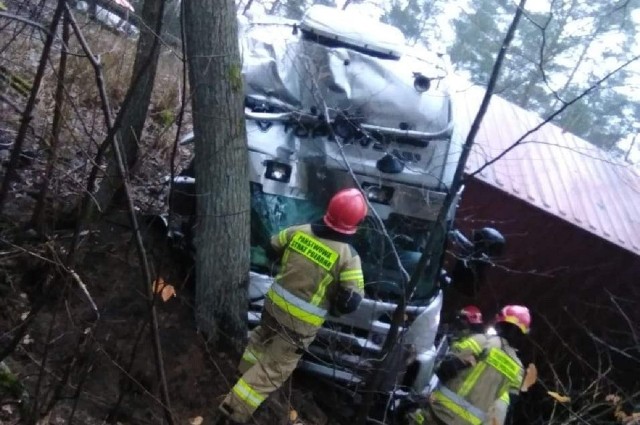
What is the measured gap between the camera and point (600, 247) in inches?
305

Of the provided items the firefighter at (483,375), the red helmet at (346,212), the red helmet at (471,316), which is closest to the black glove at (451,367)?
the firefighter at (483,375)

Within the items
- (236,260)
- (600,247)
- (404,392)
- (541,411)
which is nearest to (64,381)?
(236,260)

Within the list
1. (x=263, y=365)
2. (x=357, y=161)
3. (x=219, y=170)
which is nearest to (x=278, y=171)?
(x=357, y=161)

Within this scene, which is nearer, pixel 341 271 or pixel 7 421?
pixel 7 421

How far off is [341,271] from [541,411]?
14.2ft

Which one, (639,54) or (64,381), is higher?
(639,54)

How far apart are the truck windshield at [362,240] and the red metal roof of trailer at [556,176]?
2376 millimetres

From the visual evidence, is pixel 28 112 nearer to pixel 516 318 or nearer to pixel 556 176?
pixel 516 318

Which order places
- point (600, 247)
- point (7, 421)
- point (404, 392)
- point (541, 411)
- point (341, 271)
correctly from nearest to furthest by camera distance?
point (7, 421), point (341, 271), point (404, 392), point (541, 411), point (600, 247)

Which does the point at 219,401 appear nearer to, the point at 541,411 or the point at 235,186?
the point at 235,186

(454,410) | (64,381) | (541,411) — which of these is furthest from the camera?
(541,411)

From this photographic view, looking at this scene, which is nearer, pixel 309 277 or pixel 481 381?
pixel 309 277

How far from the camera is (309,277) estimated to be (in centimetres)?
404

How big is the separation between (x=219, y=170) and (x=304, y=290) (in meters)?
1.00
